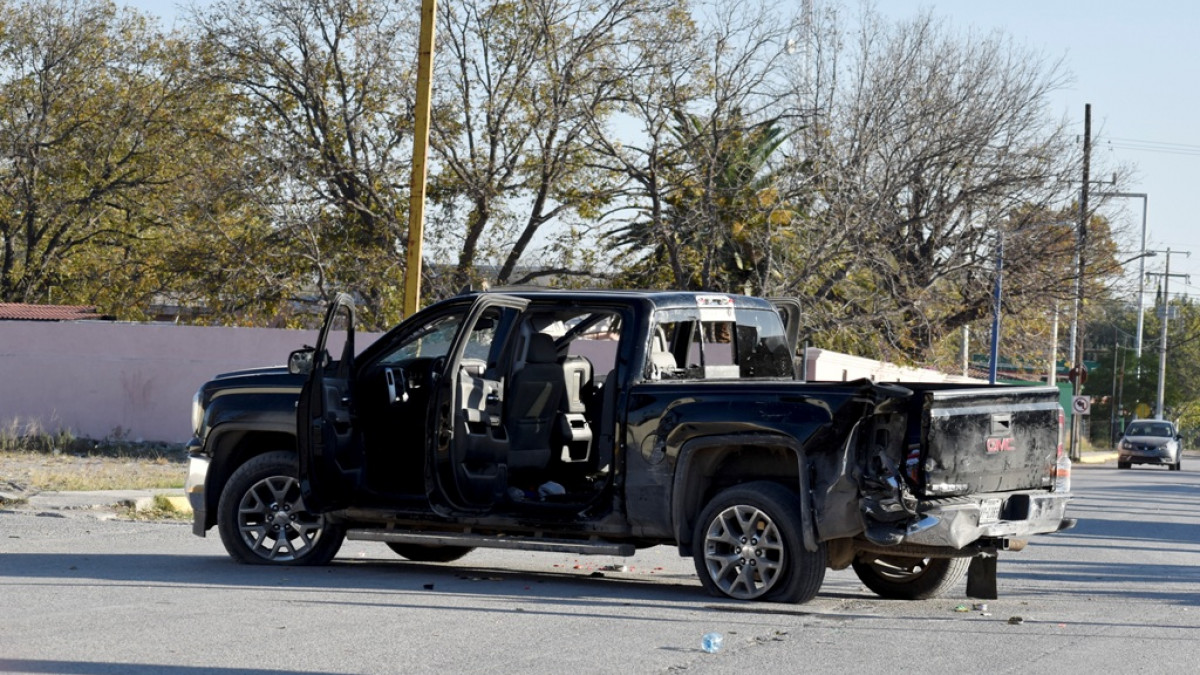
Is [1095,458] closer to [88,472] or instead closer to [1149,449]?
[1149,449]

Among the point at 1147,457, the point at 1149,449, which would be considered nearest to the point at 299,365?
the point at 1147,457

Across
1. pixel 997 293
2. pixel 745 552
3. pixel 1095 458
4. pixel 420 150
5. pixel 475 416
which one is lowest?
pixel 1095 458

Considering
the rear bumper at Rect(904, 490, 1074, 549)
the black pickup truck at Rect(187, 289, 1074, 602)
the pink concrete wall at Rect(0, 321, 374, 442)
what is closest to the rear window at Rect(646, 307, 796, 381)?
A: the black pickup truck at Rect(187, 289, 1074, 602)

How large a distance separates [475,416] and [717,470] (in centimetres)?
164

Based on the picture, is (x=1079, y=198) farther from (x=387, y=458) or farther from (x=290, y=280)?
(x=387, y=458)

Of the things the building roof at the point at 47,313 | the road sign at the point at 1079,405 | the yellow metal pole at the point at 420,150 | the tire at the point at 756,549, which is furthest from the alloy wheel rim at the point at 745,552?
the road sign at the point at 1079,405

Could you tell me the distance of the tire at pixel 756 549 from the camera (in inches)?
356

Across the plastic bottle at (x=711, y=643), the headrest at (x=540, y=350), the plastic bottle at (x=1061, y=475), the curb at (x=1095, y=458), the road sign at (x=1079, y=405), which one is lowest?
the curb at (x=1095, y=458)

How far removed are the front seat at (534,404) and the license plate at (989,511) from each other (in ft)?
9.48

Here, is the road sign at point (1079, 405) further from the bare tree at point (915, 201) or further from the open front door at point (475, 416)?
the open front door at point (475, 416)

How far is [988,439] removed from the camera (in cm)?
916

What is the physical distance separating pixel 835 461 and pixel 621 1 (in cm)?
2070

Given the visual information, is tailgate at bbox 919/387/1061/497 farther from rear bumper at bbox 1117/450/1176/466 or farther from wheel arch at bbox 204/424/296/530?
rear bumper at bbox 1117/450/1176/466

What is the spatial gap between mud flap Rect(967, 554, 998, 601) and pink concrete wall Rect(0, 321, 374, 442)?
16710 mm
